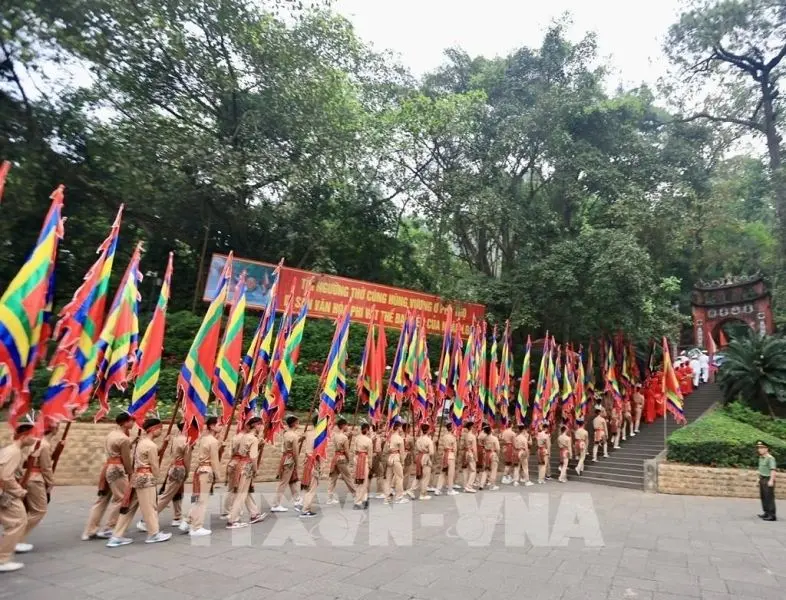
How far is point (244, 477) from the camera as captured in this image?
6.86 m

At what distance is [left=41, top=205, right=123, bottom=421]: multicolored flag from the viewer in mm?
5055

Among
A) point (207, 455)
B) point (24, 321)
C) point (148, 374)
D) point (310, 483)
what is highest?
point (24, 321)

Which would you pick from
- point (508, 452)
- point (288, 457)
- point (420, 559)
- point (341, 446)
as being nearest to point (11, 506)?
point (288, 457)

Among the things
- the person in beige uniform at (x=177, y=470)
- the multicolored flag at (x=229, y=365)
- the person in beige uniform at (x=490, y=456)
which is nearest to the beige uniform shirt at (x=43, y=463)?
the person in beige uniform at (x=177, y=470)

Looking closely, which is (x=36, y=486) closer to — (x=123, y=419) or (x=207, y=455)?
(x=123, y=419)

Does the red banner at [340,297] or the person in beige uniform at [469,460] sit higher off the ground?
the red banner at [340,297]

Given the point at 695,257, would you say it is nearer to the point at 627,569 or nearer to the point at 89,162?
the point at 627,569

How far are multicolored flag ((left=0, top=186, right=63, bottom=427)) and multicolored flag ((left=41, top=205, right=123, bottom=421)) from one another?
233mm

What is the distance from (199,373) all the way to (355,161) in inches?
452

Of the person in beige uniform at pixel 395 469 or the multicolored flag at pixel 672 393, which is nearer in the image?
the person in beige uniform at pixel 395 469

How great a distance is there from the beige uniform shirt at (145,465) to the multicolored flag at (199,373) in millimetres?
526

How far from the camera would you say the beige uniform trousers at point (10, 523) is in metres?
4.73

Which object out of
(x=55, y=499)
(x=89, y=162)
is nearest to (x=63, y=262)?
(x=89, y=162)

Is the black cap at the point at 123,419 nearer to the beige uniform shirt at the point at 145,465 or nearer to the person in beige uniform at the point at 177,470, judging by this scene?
the beige uniform shirt at the point at 145,465
